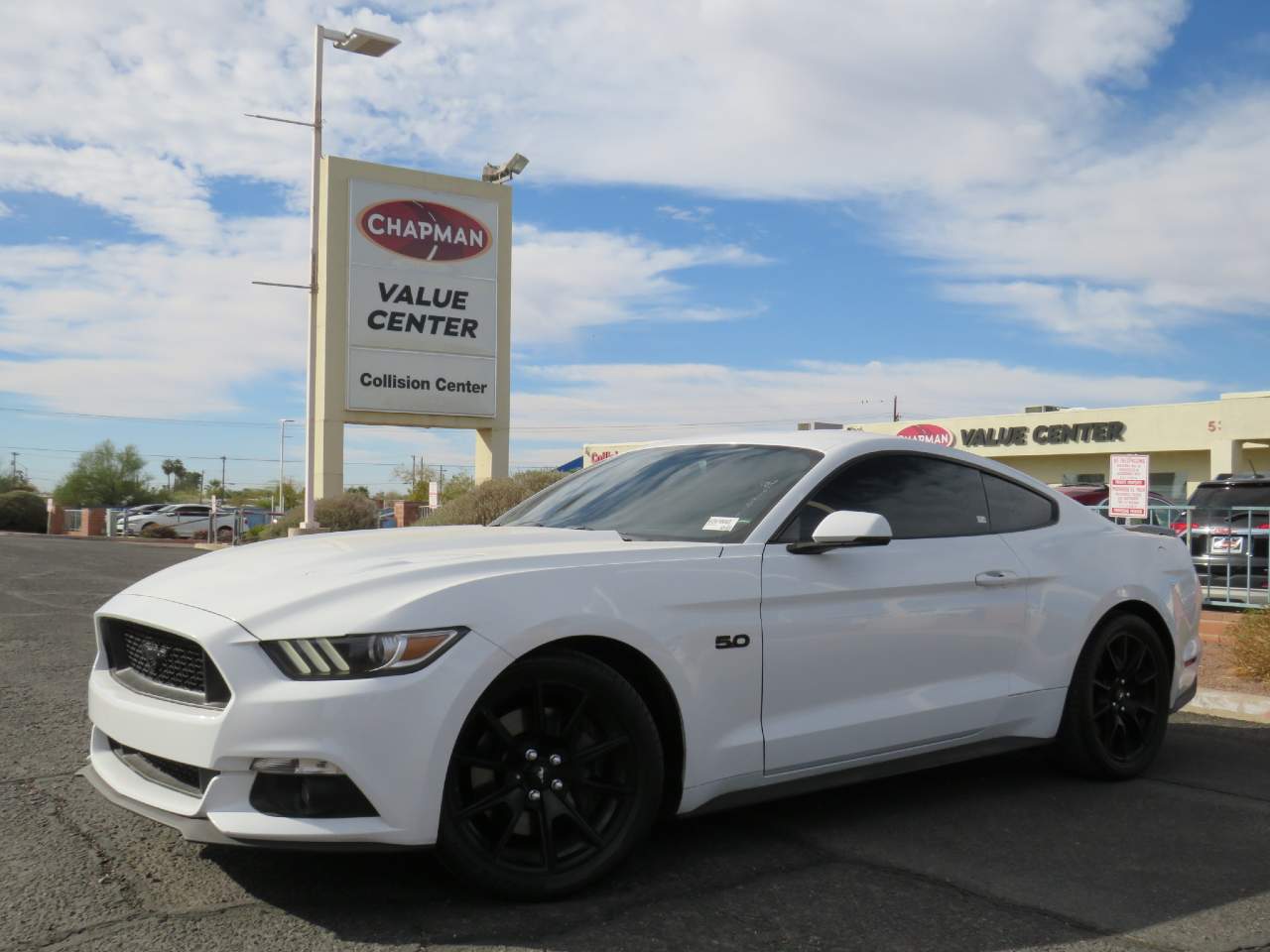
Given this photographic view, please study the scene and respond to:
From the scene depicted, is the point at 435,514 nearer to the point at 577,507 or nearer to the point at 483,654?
the point at 577,507

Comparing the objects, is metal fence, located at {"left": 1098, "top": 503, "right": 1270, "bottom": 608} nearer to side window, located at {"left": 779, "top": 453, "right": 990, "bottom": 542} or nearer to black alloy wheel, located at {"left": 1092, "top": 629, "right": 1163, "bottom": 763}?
black alloy wheel, located at {"left": 1092, "top": 629, "right": 1163, "bottom": 763}

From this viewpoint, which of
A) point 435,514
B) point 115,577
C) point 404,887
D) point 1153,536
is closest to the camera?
point 404,887

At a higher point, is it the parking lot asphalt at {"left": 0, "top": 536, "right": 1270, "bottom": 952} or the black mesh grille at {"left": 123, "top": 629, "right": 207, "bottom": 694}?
the black mesh grille at {"left": 123, "top": 629, "right": 207, "bottom": 694}

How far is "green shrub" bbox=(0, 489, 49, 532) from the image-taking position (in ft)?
155

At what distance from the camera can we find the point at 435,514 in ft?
71.6

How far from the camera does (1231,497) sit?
1288cm

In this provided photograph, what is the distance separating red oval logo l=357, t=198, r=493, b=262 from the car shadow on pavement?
26.1 m

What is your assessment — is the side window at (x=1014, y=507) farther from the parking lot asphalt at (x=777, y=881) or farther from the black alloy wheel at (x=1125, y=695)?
the parking lot asphalt at (x=777, y=881)

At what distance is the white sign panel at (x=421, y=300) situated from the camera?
29.0 meters

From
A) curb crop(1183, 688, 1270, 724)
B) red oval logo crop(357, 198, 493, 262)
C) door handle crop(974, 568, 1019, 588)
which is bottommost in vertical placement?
curb crop(1183, 688, 1270, 724)

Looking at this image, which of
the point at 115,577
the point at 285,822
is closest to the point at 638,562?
the point at 285,822

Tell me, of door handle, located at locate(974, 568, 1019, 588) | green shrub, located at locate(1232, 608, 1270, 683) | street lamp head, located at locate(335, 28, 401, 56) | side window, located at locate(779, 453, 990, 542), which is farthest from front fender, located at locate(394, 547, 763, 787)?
street lamp head, located at locate(335, 28, 401, 56)

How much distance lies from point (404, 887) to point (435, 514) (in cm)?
1836

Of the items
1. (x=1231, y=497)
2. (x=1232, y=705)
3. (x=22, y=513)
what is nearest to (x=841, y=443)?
(x=1232, y=705)
